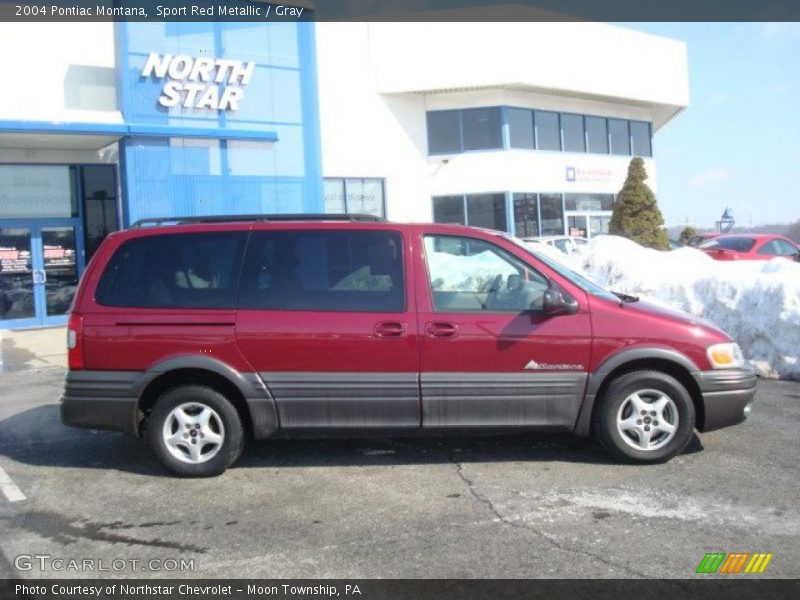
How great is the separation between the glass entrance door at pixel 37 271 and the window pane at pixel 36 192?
0.26 m

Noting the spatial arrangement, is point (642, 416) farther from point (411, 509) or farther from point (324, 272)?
point (324, 272)

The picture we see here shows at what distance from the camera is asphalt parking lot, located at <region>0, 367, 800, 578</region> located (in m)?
3.78

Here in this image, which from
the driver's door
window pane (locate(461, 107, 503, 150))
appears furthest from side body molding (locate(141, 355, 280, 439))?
window pane (locate(461, 107, 503, 150))

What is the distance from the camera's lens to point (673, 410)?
5137 mm

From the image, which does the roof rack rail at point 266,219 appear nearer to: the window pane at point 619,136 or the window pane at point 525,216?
the window pane at point 525,216

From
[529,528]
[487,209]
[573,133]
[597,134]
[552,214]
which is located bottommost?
[529,528]

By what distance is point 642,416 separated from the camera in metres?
5.13

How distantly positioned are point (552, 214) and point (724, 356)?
2001 centimetres

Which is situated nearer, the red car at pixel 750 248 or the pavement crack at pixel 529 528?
the pavement crack at pixel 529 528

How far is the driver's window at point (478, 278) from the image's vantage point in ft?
17.0

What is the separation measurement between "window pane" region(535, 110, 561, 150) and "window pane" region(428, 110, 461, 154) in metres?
2.94

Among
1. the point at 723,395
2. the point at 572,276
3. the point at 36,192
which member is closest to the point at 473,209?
the point at 36,192

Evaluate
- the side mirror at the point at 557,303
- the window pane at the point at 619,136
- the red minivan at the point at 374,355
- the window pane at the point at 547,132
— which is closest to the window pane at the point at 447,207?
the window pane at the point at 547,132

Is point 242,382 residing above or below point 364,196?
below
